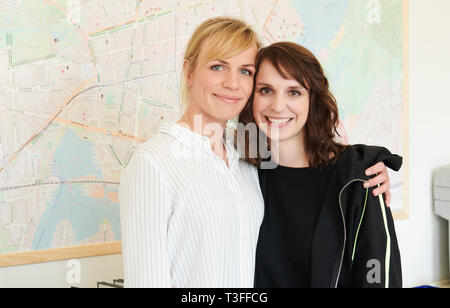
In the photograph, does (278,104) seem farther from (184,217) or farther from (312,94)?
(184,217)

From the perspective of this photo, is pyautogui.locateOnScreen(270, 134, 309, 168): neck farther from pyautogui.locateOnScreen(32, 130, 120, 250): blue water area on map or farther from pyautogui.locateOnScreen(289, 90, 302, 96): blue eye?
pyautogui.locateOnScreen(32, 130, 120, 250): blue water area on map

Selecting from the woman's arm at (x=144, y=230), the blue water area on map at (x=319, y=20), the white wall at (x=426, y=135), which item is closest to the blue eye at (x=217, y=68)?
the woman's arm at (x=144, y=230)

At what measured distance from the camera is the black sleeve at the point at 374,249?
124cm

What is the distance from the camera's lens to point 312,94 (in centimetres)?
146

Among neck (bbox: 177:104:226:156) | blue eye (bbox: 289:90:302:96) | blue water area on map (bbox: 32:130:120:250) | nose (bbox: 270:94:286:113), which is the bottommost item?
blue water area on map (bbox: 32:130:120:250)

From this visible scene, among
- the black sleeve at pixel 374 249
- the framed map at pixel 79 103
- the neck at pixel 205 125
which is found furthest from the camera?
the framed map at pixel 79 103

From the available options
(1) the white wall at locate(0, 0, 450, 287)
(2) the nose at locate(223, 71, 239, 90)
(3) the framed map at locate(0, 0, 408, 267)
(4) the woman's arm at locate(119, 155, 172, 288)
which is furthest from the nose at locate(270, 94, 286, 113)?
(1) the white wall at locate(0, 0, 450, 287)

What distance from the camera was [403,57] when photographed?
268cm

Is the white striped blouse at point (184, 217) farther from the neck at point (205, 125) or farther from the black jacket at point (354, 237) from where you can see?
the black jacket at point (354, 237)

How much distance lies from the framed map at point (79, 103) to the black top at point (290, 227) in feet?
2.12

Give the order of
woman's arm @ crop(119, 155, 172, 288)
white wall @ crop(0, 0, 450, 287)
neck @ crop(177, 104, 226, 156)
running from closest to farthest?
woman's arm @ crop(119, 155, 172, 288) < neck @ crop(177, 104, 226, 156) < white wall @ crop(0, 0, 450, 287)

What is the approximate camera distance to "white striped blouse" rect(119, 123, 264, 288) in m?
1.12
